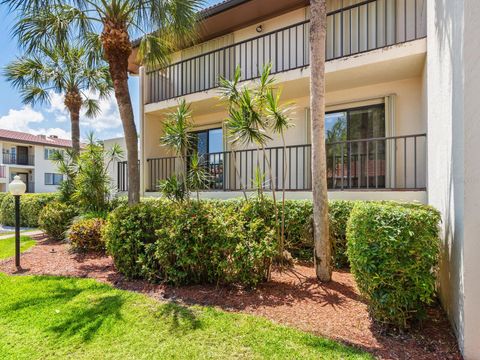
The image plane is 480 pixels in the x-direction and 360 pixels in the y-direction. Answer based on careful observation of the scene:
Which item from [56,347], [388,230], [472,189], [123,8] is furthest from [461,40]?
[123,8]

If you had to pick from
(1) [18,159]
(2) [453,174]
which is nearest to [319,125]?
(2) [453,174]

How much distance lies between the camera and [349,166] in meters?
7.63

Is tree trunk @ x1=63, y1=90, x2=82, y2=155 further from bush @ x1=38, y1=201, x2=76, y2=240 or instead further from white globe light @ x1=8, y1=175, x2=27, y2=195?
white globe light @ x1=8, y1=175, x2=27, y2=195

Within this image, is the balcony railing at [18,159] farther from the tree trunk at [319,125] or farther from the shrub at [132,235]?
the tree trunk at [319,125]

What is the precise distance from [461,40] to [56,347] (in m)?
6.00

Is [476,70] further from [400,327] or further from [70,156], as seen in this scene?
[70,156]

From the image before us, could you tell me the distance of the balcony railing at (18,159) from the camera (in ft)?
116

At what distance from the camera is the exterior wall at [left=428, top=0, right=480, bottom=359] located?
3.15 m

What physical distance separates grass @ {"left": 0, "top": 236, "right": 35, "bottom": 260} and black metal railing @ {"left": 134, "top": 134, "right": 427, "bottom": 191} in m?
5.21

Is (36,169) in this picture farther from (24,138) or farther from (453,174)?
(453,174)

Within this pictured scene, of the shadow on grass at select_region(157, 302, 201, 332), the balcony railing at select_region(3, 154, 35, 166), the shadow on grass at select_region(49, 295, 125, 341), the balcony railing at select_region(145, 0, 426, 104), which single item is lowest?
the shadow on grass at select_region(49, 295, 125, 341)

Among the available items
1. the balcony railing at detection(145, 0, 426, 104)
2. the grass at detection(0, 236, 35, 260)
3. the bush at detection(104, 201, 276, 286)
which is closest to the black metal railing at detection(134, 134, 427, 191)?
the bush at detection(104, 201, 276, 286)

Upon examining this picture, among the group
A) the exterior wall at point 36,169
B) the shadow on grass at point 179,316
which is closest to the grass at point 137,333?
the shadow on grass at point 179,316

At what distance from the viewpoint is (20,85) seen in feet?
43.7
